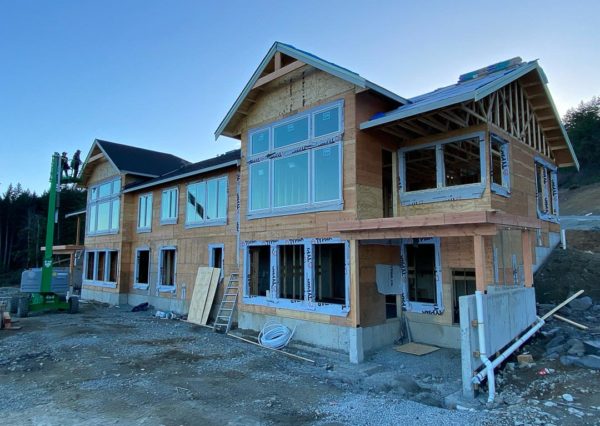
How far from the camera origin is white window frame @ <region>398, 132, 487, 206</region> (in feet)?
29.6

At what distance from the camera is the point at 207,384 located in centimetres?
723

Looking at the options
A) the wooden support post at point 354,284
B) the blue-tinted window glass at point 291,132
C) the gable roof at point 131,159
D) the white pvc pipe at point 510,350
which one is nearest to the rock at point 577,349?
the white pvc pipe at point 510,350

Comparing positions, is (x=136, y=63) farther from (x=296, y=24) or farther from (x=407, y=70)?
(x=407, y=70)

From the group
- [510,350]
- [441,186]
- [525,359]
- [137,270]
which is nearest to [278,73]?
[441,186]

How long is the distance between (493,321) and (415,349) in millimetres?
2554

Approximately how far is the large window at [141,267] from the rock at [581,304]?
17108 millimetres

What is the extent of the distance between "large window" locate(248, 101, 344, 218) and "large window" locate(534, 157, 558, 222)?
705 centimetres

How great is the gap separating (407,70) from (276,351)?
1003 centimetres

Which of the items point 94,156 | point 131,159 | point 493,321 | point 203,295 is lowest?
point 203,295

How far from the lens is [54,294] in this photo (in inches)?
664

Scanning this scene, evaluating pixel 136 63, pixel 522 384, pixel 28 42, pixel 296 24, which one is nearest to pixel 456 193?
pixel 522 384

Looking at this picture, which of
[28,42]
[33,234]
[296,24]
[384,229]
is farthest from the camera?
[33,234]

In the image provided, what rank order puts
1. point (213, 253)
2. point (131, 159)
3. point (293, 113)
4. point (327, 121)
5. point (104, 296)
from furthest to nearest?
point (131, 159)
point (104, 296)
point (213, 253)
point (293, 113)
point (327, 121)

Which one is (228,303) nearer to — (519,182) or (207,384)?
(207,384)
